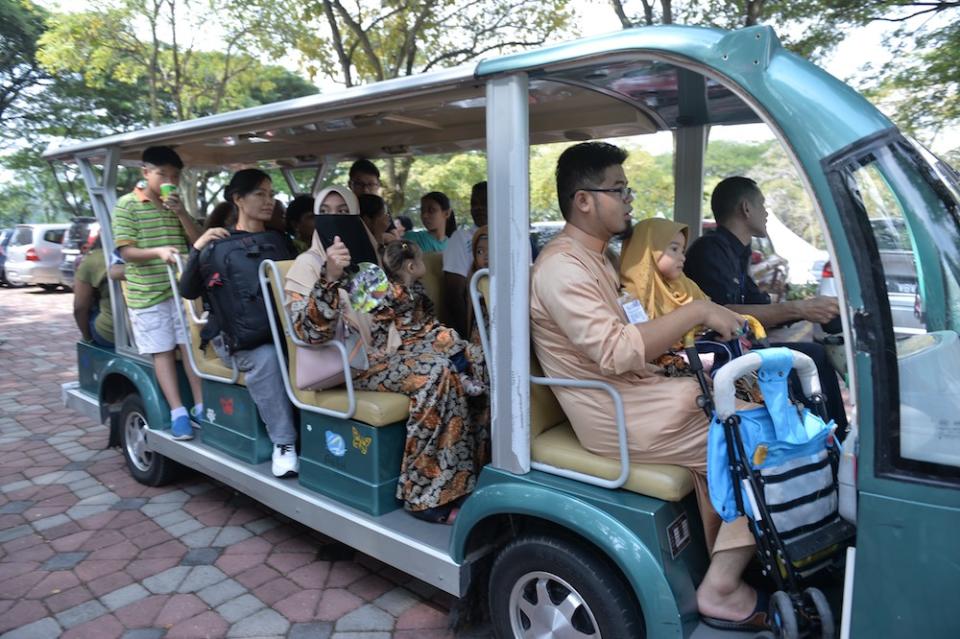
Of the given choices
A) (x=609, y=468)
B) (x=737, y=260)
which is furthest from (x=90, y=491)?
(x=737, y=260)

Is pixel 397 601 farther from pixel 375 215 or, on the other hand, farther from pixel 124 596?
pixel 375 215

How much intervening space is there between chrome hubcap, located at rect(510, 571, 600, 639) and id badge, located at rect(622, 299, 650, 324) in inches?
37.8

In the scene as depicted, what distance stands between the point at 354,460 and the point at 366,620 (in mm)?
714

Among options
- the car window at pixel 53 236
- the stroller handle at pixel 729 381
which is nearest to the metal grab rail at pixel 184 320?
the stroller handle at pixel 729 381

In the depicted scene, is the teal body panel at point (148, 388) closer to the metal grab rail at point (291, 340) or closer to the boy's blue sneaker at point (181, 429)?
the boy's blue sneaker at point (181, 429)

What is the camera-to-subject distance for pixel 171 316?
4.19 m

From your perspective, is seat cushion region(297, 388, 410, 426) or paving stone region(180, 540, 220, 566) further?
paving stone region(180, 540, 220, 566)

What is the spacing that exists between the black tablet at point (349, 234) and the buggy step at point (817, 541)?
80.4 inches

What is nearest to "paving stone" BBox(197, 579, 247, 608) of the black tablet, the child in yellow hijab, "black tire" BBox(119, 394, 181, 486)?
"black tire" BBox(119, 394, 181, 486)

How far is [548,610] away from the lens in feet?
7.80

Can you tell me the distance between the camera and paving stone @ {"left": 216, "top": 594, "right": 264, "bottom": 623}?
3053 mm

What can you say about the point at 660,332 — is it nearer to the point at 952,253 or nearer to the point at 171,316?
the point at 952,253

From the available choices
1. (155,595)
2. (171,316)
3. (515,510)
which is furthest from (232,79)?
(515,510)

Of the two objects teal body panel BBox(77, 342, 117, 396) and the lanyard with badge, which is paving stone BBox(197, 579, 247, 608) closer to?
teal body panel BBox(77, 342, 117, 396)
